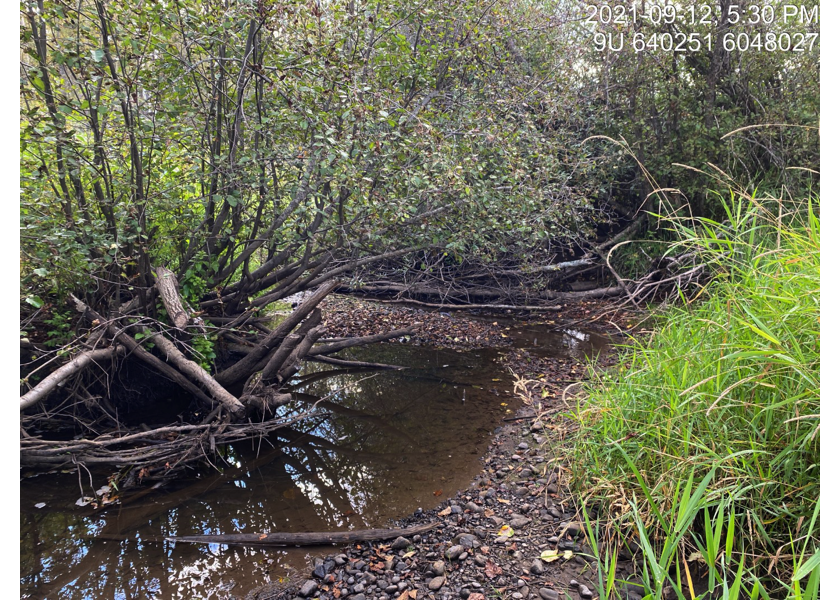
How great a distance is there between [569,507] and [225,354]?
4.47 m

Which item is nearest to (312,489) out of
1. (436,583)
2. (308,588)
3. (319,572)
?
(319,572)

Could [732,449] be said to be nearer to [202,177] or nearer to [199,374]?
[199,374]

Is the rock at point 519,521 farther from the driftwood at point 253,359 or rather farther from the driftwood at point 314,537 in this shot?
the driftwood at point 253,359

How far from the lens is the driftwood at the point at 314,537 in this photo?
11.3 ft

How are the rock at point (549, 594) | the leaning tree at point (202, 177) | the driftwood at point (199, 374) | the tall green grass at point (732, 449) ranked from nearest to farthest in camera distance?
the tall green grass at point (732, 449) < the rock at point (549, 594) < the leaning tree at point (202, 177) < the driftwood at point (199, 374)

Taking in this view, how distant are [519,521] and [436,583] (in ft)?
2.50

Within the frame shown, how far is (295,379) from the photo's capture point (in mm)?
6742

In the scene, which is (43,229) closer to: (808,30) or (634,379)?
(634,379)

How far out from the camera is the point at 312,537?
11.4 ft

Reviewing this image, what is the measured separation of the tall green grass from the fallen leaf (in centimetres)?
72

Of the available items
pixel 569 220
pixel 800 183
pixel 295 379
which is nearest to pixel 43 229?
pixel 295 379

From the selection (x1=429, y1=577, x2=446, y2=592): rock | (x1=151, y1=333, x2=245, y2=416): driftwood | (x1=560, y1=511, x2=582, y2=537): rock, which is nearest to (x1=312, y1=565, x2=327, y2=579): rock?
(x1=429, y1=577, x2=446, y2=592): rock

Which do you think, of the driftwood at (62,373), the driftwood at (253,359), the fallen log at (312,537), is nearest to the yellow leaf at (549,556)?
the fallen log at (312,537)

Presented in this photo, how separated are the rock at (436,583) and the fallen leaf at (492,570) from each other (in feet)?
0.84
